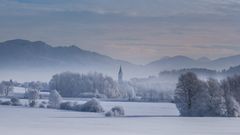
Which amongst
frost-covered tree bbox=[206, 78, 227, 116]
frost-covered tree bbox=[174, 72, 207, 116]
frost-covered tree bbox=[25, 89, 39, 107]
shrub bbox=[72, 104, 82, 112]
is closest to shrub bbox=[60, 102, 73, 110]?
shrub bbox=[72, 104, 82, 112]

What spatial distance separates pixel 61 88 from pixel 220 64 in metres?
7.92

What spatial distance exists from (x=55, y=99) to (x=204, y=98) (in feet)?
19.7

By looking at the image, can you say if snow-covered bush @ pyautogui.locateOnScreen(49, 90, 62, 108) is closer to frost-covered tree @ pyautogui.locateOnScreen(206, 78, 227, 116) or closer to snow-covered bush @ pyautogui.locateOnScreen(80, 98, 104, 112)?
snow-covered bush @ pyautogui.locateOnScreen(80, 98, 104, 112)

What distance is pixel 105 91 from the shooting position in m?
24.8

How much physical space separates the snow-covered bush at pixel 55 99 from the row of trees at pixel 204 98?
4.81 m

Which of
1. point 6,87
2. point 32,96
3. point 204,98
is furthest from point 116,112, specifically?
point 6,87

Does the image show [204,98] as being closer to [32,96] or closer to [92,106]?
[92,106]

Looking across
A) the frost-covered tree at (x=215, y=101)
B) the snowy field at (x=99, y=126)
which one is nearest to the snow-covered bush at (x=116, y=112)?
the snowy field at (x=99, y=126)

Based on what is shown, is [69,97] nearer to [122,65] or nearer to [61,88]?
[61,88]

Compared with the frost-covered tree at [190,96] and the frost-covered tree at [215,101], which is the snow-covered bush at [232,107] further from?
the frost-covered tree at [190,96]

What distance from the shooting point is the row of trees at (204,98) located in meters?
22.1

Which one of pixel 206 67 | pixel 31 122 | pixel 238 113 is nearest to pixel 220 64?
pixel 206 67

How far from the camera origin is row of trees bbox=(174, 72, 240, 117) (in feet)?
72.5

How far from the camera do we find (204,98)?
22250mm
